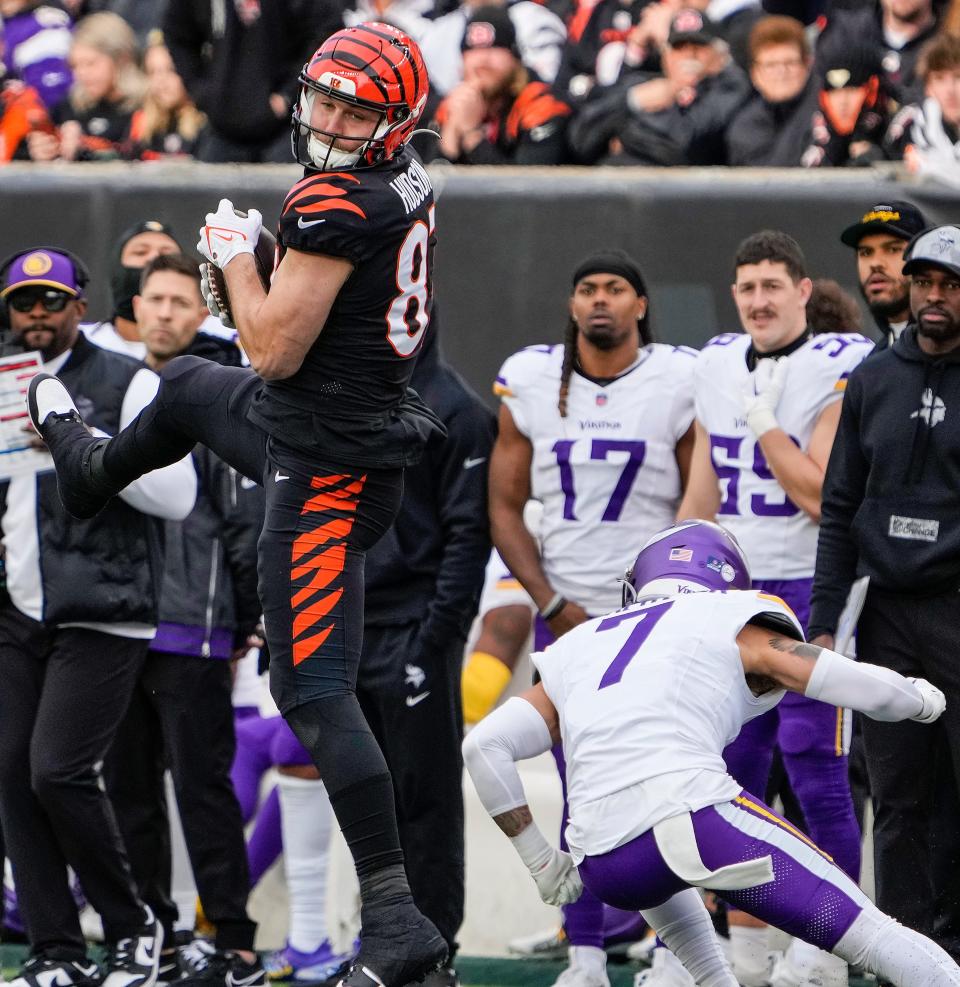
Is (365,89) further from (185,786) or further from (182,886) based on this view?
(182,886)


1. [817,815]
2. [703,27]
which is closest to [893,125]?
[703,27]

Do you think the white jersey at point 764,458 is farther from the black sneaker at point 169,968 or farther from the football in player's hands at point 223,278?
the black sneaker at point 169,968

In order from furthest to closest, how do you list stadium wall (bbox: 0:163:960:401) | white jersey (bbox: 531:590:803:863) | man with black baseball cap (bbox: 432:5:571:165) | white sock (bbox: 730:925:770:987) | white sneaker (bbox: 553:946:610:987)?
man with black baseball cap (bbox: 432:5:571:165)
stadium wall (bbox: 0:163:960:401)
white sock (bbox: 730:925:770:987)
white sneaker (bbox: 553:946:610:987)
white jersey (bbox: 531:590:803:863)

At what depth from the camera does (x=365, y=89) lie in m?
4.51

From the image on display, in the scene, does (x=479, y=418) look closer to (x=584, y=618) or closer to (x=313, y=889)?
(x=584, y=618)

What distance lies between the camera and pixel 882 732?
5.38 meters

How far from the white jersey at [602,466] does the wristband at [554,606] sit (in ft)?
0.29

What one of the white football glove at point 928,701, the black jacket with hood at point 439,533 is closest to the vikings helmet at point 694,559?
the white football glove at point 928,701

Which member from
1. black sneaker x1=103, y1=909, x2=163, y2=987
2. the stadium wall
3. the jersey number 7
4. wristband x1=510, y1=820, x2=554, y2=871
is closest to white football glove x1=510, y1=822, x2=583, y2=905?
wristband x1=510, y1=820, x2=554, y2=871

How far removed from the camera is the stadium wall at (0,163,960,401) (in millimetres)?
7582

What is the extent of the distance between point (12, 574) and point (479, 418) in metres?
1.62

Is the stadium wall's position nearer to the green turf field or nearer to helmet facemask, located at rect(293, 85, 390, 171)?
the green turf field

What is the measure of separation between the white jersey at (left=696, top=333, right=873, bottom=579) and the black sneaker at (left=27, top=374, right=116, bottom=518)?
2.12 metres

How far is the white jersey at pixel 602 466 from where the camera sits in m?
6.26
